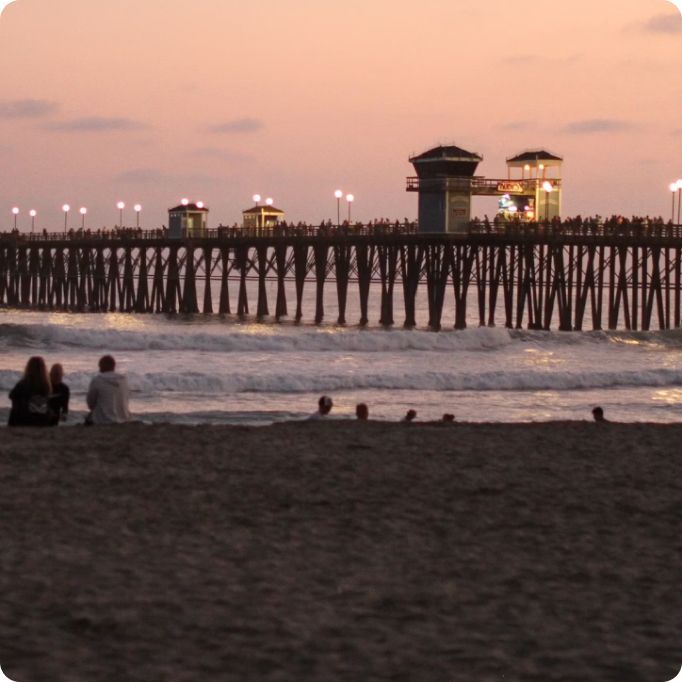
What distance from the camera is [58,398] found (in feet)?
40.2

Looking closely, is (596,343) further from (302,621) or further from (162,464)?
(302,621)

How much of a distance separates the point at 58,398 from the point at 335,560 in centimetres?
578

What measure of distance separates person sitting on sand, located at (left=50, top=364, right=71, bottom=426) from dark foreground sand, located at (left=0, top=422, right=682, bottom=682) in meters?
0.84

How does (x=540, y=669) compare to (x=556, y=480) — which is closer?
(x=540, y=669)

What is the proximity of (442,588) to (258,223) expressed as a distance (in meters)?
61.7

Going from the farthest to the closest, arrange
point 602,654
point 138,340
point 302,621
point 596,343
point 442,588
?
point 596,343, point 138,340, point 442,588, point 302,621, point 602,654

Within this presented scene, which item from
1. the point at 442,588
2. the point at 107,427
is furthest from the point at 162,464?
the point at 442,588

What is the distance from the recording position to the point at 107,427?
38.9 feet

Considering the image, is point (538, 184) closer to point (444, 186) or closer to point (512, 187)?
point (512, 187)

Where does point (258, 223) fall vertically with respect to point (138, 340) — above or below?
above

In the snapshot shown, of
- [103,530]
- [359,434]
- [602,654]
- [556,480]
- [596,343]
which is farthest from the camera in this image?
[596,343]

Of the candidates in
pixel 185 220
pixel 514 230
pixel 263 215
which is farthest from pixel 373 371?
pixel 263 215

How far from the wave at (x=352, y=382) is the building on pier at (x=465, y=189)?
67.4 feet

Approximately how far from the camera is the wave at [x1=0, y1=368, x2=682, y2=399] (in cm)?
2441
